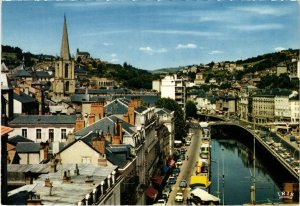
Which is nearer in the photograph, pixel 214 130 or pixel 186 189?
pixel 186 189

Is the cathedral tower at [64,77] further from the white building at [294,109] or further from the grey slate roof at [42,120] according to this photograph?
the grey slate roof at [42,120]

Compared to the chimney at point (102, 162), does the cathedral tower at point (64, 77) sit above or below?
above

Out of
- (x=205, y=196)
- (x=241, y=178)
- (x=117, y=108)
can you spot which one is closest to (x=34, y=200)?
(x=205, y=196)

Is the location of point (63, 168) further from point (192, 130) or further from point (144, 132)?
point (192, 130)

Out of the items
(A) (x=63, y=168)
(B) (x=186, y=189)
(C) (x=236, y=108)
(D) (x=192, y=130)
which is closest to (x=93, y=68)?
(C) (x=236, y=108)

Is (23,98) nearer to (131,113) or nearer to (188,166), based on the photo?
(188,166)

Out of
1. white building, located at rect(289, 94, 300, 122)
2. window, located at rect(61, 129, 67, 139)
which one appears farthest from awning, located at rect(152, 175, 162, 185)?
white building, located at rect(289, 94, 300, 122)

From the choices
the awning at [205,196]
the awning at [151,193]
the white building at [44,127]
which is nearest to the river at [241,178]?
the awning at [151,193]
